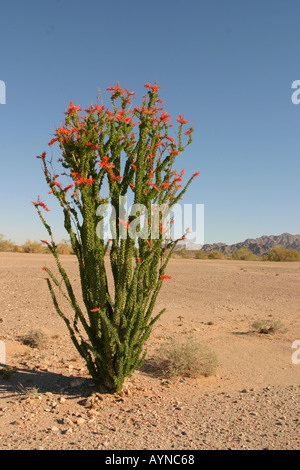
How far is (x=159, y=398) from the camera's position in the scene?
5.36m

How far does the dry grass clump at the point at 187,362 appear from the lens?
20.7 feet

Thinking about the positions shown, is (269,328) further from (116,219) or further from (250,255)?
(250,255)

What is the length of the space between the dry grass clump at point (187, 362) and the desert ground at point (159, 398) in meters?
0.15

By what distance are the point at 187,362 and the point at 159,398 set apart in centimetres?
→ 108

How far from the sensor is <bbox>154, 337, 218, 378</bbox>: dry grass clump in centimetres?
632

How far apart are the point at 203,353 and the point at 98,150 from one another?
347 cm

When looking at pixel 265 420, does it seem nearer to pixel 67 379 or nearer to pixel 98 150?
pixel 67 379

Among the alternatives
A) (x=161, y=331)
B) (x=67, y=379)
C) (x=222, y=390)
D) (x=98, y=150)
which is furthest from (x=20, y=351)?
(x=98, y=150)

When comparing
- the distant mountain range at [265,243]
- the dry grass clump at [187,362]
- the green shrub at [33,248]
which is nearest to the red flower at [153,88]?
the dry grass clump at [187,362]

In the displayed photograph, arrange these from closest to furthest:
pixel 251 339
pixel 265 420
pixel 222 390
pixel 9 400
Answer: pixel 265 420 < pixel 9 400 < pixel 222 390 < pixel 251 339

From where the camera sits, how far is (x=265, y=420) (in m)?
4.68

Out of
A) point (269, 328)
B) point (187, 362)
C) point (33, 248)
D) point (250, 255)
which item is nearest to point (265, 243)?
point (250, 255)

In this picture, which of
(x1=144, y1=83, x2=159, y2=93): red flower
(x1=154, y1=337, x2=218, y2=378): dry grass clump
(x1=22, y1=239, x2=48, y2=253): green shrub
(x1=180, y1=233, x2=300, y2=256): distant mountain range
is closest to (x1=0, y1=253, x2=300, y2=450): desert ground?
(x1=154, y1=337, x2=218, y2=378): dry grass clump

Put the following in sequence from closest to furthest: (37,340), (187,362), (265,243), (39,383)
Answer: (39,383)
(187,362)
(37,340)
(265,243)
